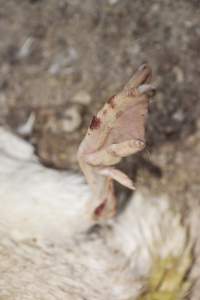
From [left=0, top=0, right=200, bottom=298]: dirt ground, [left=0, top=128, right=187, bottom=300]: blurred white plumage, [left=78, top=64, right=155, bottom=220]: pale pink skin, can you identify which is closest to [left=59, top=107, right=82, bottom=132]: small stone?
[left=0, top=0, right=200, bottom=298]: dirt ground

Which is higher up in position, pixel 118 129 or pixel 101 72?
pixel 118 129

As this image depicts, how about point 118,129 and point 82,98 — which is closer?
point 118,129

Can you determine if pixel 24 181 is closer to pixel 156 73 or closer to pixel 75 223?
pixel 75 223

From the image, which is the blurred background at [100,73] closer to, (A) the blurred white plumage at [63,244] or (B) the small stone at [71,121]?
(B) the small stone at [71,121]

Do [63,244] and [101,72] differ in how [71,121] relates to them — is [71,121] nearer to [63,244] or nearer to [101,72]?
[101,72]

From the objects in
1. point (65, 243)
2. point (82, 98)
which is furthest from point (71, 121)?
point (65, 243)

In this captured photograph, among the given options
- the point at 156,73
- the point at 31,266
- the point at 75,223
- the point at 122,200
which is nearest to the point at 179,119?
the point at 156,73

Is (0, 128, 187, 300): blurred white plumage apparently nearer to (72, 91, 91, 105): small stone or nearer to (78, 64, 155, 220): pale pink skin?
(78, 64, 155, 220): pale pink skin
